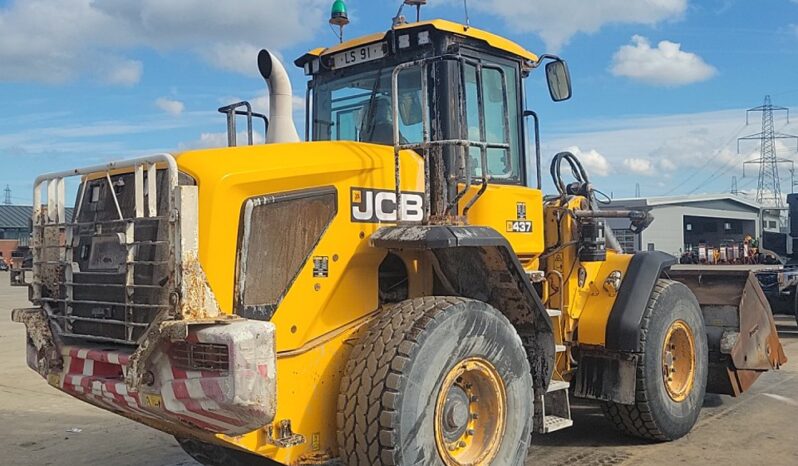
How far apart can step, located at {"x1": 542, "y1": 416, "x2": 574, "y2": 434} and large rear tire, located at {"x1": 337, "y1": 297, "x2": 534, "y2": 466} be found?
1.22 ft

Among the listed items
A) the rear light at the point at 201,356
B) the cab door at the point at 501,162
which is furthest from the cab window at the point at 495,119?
the rear light at the point at 201,356

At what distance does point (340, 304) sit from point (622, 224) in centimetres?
693

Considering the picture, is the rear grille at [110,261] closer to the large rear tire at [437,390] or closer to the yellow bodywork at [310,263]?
the yellow bodywork at [310,263]

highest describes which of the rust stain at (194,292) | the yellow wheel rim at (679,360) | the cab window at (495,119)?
the cab window at (495,119)

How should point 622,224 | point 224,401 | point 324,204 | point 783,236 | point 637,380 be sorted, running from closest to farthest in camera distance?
point 224,401 < point 324,204 < point 637,380 < point 622,224 < point 783,236

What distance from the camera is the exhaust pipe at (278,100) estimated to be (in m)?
4.89

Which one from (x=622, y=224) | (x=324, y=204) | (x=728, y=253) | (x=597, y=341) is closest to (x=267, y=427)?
(x=324, y=204)

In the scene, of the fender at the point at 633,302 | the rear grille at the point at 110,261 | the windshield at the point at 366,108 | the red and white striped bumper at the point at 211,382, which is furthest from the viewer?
the fender at the point at 633,302

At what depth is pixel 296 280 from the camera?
396cm

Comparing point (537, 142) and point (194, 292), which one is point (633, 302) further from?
point (194, 292)

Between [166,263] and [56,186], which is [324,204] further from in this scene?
[56,186]

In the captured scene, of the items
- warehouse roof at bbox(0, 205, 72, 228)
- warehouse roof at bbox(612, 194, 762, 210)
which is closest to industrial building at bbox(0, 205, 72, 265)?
warehouse roof at bbox(0, 205, 72, 228)

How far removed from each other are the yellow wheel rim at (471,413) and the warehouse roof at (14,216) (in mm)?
58396

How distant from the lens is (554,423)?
4980 mm
